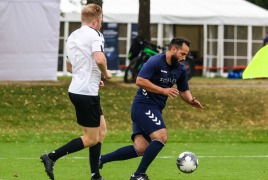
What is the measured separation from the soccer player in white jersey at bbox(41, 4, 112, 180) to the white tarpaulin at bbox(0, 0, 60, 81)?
36.8 ft

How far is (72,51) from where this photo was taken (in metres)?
5.59

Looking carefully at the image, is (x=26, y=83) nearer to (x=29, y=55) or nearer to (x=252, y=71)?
(x=29, y=55)

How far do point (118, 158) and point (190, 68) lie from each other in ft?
38.2

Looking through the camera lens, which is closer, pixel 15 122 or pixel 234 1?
pixel 15 122

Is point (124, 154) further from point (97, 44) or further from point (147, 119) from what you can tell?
point (97, 44)

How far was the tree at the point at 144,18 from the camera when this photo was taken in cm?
1866

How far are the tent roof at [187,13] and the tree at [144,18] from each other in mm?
6749

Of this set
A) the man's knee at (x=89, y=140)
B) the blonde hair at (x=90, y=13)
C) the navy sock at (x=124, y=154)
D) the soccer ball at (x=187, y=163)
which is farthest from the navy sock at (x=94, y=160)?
the blonde hair at (x=90, y=13)

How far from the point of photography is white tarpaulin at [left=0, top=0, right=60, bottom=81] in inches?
652

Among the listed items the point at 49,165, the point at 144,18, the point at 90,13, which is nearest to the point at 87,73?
the point at 90,13

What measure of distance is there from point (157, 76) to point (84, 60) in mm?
1060

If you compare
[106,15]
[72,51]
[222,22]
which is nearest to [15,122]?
[72,51]

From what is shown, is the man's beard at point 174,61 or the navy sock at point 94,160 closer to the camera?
the navy sock at point 94,160

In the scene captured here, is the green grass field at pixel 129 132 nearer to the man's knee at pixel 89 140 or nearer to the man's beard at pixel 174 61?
the man's knee at pixel 89 140
